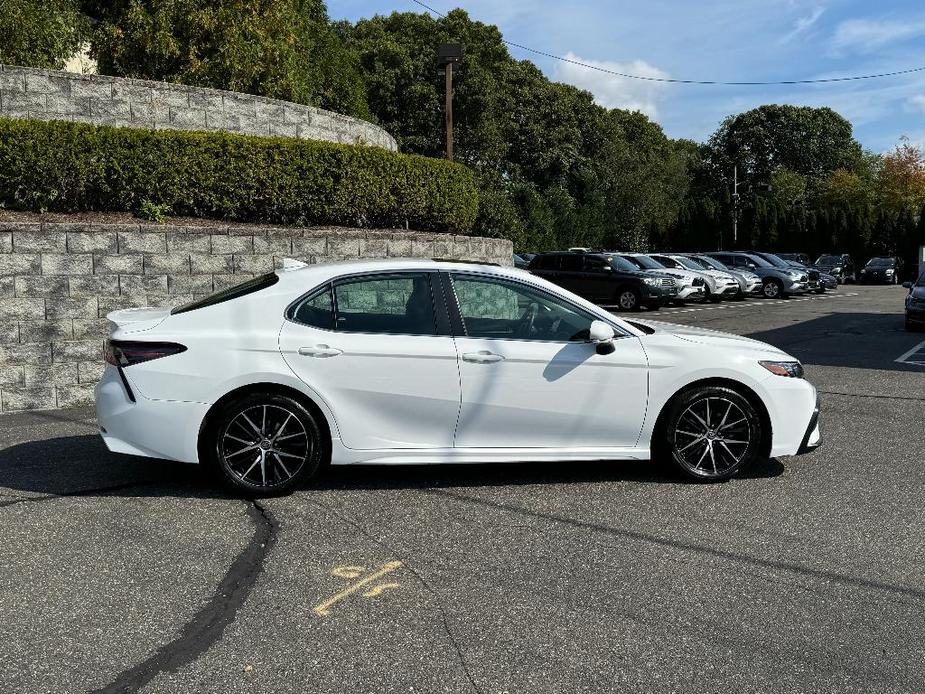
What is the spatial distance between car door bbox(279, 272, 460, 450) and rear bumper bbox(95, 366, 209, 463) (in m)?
0.72

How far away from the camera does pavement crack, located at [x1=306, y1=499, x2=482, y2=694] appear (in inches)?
136

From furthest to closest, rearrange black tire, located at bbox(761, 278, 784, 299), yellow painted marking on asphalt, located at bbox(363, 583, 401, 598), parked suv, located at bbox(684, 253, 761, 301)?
1. black tire, located at bbox(761, 278, 784, 299)
2. parked suv, located at bbox(684, 253, 761, 301)
3. yellow painted marking on asphalt, located at bbox(363, 583, 401, 598)

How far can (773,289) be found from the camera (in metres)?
29.8

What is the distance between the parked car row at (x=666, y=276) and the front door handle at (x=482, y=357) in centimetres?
1729

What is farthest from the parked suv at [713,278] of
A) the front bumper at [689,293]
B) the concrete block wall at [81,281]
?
the concrete block wall at [81,281]

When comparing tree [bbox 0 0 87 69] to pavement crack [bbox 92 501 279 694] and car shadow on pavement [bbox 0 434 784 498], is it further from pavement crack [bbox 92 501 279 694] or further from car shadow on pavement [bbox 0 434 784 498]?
pavement crack [bbox 92 501 279 694]

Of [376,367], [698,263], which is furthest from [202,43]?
[698,263]

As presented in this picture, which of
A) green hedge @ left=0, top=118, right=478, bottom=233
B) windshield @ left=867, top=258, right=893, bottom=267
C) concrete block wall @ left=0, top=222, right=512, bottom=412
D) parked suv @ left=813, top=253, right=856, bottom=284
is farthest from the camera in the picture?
parked suv @ left=813, top=253, right=856, bottom=284

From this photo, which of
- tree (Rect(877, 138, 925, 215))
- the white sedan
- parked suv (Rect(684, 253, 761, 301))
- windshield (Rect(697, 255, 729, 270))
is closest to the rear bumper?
the white sedan

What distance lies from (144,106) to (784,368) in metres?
8.89

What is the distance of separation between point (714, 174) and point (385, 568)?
271ft

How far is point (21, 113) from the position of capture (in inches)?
429

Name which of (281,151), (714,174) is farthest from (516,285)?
(714,174)

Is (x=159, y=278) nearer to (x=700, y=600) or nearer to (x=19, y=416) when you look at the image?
(x=19, y=416)
